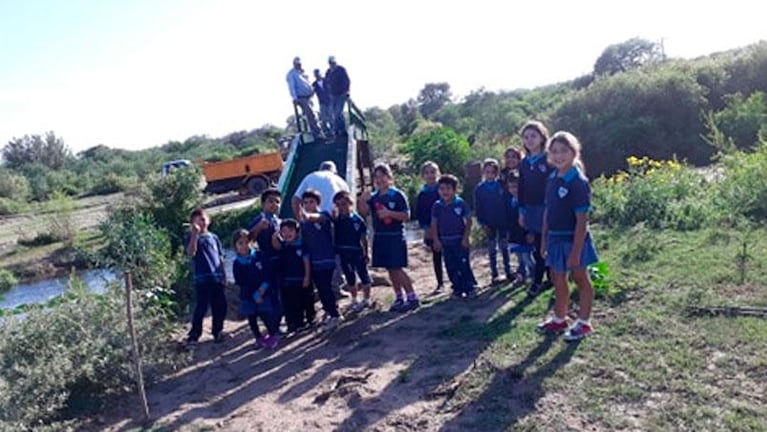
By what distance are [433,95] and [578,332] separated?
69.5 m

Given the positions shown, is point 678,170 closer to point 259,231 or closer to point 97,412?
point 259,231

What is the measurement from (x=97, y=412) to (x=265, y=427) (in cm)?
180

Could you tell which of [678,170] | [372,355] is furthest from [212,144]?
[372,355]

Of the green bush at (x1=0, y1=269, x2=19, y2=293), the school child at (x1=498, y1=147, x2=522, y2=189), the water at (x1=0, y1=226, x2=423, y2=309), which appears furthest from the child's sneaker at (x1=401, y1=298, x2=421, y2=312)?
the green bush at (x1=0, y1=269, x2=19, y2=293)

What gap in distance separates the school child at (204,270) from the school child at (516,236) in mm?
3074

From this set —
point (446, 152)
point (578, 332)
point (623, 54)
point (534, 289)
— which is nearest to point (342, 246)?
point (534, 289)

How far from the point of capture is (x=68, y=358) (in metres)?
6.02

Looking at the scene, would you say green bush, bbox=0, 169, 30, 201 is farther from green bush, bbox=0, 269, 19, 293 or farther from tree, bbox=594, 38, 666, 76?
tree, bbox=594, 38, 666, 76

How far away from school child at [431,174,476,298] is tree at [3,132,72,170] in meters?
63.3

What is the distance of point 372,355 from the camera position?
20.1 ft

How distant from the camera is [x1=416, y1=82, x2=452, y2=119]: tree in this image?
72.0 m

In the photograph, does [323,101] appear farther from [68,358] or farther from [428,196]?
[68,358]

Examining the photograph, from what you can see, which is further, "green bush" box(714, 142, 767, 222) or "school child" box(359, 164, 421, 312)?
"green bush" box(714, 142, 767, 222)

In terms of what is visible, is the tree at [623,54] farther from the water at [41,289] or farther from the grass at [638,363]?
the grass at [638,363]
